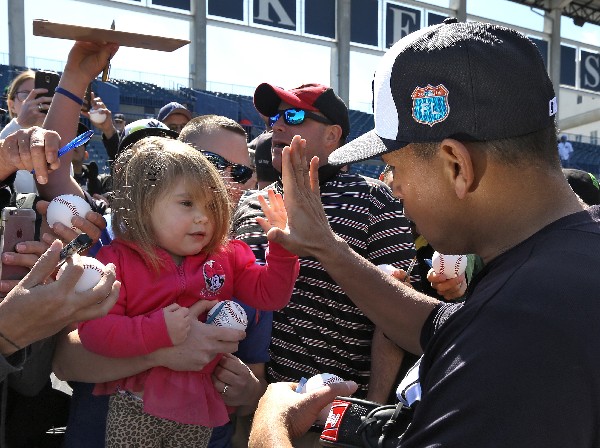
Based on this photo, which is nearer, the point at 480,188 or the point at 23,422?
the point at 480,188

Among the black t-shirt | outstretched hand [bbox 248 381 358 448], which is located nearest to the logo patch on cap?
the black t-shirt

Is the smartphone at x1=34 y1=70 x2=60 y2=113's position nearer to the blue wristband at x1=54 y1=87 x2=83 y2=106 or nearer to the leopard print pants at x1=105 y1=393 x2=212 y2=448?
the blue wristband at x1=54 y1=87 x2=83 y2=106

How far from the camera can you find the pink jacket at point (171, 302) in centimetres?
172

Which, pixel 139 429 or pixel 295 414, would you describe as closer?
pixel 295 414

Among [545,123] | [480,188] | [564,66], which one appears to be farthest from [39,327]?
[564,66]

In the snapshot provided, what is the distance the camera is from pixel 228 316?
1853 millimetres

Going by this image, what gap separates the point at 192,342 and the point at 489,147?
3.40 ft

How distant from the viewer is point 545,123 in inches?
45.6

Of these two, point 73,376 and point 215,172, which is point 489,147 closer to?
point 215,172

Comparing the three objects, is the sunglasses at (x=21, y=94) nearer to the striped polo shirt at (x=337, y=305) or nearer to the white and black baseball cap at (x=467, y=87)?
the striped polo shirt at (x=337, y=305)

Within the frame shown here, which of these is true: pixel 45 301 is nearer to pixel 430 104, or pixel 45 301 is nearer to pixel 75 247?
pixel 75 247

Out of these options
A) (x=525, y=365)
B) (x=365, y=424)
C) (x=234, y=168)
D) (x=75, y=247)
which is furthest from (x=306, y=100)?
(x=525, y=365)

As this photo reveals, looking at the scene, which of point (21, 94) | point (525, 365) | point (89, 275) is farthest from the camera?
point (21, 94)

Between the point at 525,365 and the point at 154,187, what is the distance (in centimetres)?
129
